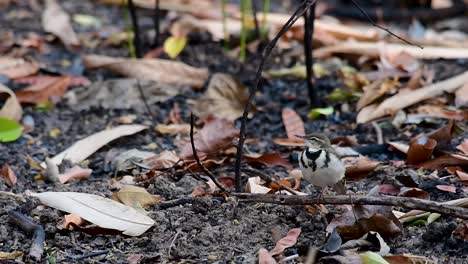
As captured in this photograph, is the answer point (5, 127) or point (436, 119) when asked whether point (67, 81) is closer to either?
point (5, 127)

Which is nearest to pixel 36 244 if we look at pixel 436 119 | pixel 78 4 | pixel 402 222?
pixel 402 222

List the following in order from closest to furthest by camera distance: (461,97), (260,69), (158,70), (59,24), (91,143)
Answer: (260,69) → (91,143) → (461,97) → (158,70) → (59,24)

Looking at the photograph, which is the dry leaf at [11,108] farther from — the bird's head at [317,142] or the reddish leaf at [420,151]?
the reddish leaf at [420,151]

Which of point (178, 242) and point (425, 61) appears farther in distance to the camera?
point (425, 61)

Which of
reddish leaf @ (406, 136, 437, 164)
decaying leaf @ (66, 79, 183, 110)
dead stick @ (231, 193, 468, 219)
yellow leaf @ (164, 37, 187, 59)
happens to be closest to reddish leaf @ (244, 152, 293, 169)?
reddish leaf @ (406, 136, 437, 164)

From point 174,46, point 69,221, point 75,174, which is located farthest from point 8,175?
point 174,46

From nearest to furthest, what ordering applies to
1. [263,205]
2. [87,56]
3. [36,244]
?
[36,244] < [263,205] < [87,56]

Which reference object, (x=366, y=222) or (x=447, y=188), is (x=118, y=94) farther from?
(x=366, y=222)
